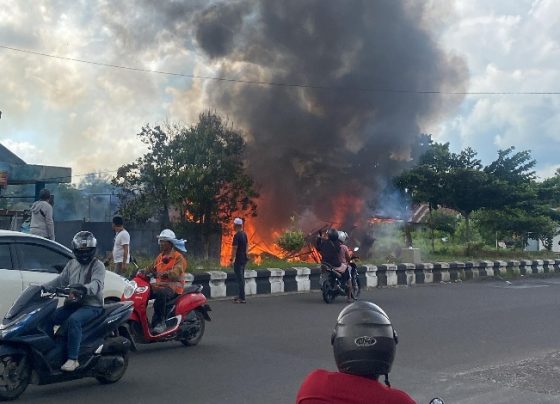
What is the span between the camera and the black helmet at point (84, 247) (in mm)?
6430

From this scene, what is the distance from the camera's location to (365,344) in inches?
94.5

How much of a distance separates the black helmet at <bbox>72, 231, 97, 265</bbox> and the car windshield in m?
0.59

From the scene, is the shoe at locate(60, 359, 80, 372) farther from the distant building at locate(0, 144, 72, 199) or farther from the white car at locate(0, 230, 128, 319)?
the distant building at locate(0, 144, 72, 199)

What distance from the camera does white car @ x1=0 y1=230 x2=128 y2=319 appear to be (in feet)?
25.3

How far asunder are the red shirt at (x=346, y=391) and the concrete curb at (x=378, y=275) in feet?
35.3

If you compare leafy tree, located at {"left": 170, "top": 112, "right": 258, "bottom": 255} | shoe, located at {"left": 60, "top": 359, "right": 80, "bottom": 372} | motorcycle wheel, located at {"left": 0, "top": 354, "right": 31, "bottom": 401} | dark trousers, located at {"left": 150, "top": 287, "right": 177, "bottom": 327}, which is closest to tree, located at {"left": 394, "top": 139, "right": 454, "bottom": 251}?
leafy tree, located at {"left": 170, "top": 112, "right": 258, "bottom": 255}

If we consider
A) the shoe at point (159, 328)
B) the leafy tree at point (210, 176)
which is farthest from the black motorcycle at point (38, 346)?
the leafy tree at point (210, 176)

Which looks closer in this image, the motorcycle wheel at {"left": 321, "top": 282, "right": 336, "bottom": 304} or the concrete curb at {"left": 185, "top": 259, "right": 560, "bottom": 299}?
the motorcycle wheel at {"left": 321, "top": 282, "right": 336, "bottom": 304}

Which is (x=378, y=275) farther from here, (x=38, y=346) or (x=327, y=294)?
(x=38, y=346)

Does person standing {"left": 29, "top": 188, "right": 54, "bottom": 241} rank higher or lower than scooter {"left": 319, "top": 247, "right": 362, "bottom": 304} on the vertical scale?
higher

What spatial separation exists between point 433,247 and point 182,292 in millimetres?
20200

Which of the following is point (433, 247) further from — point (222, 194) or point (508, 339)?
point (508, 339)

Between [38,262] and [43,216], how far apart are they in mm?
3299

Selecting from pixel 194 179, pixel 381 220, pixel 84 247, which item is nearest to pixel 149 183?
pixel 194 179
